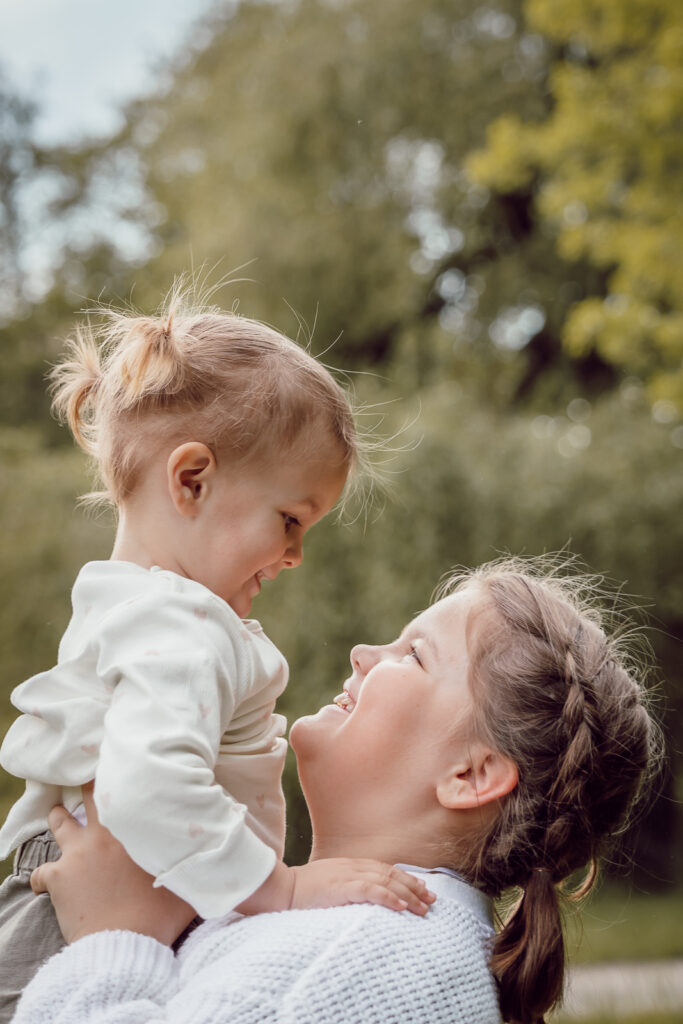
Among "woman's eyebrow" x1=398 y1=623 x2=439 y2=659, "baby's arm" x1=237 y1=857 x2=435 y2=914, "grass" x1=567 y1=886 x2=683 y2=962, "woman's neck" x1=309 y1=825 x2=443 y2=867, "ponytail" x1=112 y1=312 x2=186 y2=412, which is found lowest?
"grass" x1=567 y1=886 x2=683 y2=962

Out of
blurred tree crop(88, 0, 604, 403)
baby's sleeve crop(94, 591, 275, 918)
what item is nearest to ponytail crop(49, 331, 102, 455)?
baby's sleeve crop(94, 591, 275, 918)

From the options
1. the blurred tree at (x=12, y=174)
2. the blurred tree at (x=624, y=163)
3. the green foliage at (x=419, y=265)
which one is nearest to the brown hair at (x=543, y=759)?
the green foliage at (x=419, y=265)

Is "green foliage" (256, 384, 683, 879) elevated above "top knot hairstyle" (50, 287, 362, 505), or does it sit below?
below

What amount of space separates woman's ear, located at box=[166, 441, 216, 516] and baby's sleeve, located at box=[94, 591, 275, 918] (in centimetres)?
25

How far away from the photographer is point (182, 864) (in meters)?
1.31

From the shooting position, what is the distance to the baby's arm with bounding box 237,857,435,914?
4.81 ft

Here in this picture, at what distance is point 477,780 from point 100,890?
1.96ft

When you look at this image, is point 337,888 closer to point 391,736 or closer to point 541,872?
point 391,736

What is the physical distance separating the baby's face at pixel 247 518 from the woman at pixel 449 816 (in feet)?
0.88

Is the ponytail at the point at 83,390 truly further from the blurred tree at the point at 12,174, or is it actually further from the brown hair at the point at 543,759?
the blurred tree at the point at 12,174

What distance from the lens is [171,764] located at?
4.24 ft

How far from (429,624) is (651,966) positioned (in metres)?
4.78

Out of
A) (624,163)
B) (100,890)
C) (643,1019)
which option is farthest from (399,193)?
(100,890)

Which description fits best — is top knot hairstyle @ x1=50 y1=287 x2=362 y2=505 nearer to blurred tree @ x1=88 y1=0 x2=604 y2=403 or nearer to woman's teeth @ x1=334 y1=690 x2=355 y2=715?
woman's teeth @ x1=334 y1=690 x2=355 y2=715
